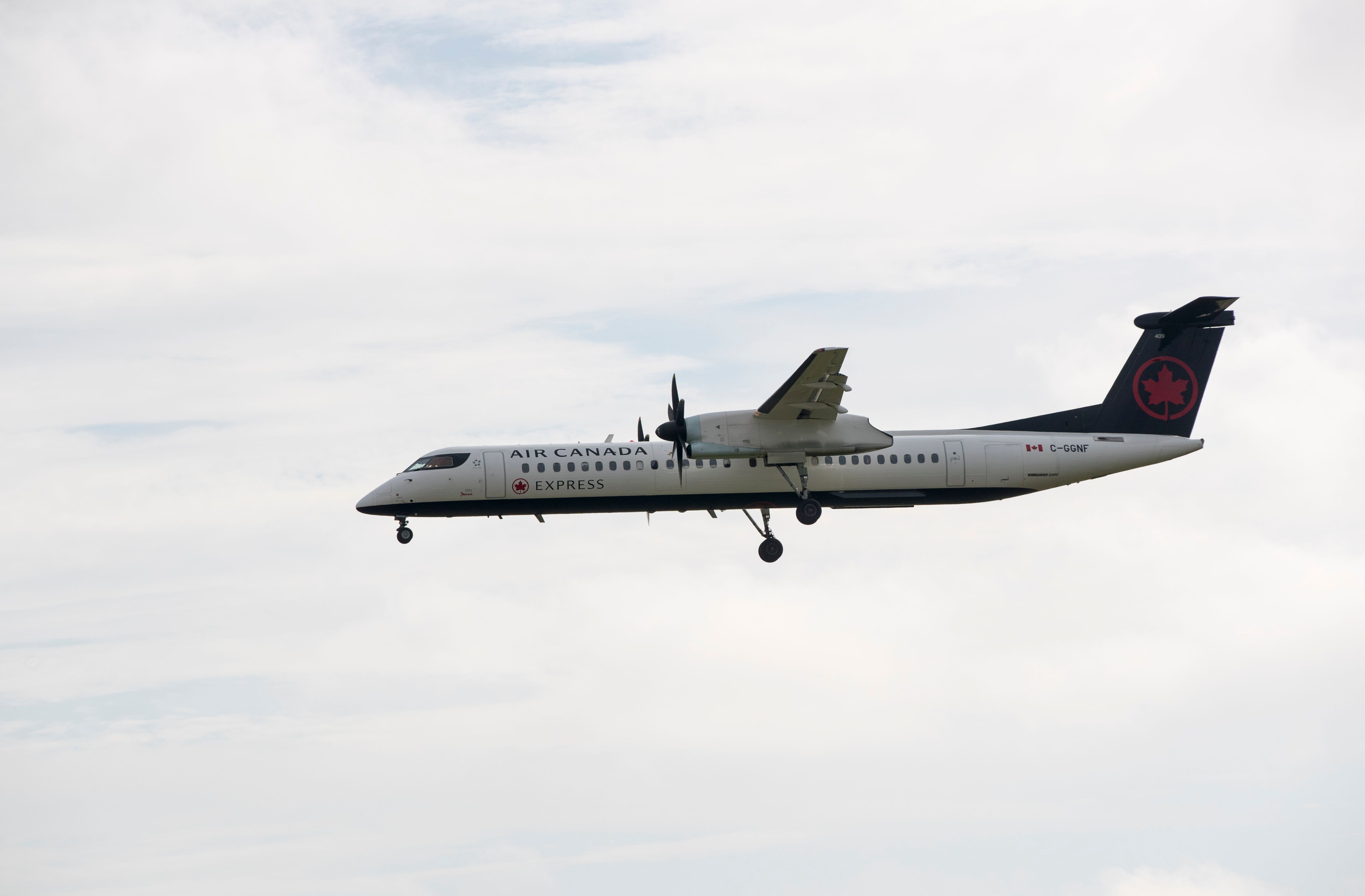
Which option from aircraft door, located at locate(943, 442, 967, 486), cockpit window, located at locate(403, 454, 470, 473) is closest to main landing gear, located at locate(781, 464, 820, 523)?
aircraft door, located at locate(943, 442, 967, 486)

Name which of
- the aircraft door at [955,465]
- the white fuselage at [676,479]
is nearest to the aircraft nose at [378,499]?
the white fuselage at [676,479]

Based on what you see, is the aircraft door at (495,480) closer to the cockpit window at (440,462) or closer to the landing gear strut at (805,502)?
the cockpit window at (440,462)

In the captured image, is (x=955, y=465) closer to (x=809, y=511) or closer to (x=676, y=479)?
(x=809, y=511)

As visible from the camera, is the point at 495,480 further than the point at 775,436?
Yes

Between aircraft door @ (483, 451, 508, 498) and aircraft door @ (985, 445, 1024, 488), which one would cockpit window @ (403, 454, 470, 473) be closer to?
aircraft door @ (483, 451, 508, 498)

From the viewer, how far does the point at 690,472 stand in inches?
1485

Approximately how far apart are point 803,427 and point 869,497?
334 centimetres

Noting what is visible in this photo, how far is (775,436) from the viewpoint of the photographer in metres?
36.8

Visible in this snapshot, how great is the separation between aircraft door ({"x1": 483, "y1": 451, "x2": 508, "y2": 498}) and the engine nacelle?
18.2 feet

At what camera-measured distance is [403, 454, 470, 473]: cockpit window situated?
38000 millimetres

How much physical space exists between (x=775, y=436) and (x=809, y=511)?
2.72m

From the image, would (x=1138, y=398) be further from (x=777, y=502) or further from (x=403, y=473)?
(x=403, y=473)

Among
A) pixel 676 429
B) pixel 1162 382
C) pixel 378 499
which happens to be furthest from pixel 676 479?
pixel 1162 382

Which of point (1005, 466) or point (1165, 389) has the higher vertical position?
point (1165, 389)
